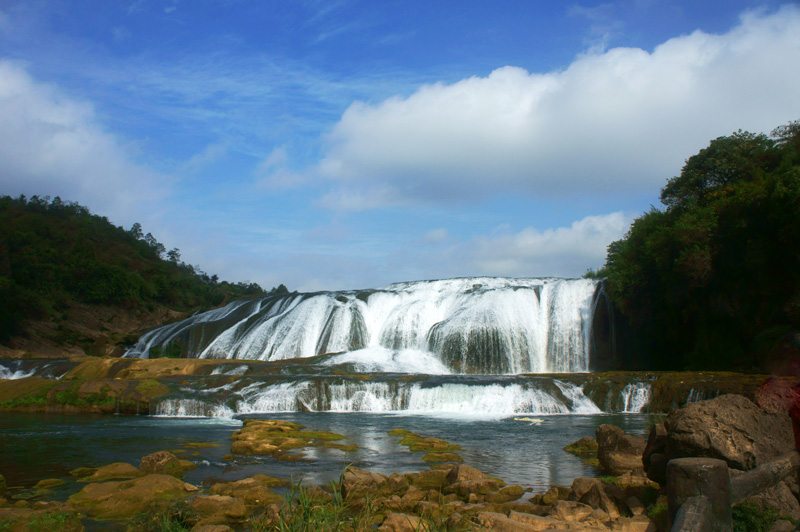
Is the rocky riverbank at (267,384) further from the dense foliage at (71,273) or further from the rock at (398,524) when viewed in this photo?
the dense foliage at (71,273)

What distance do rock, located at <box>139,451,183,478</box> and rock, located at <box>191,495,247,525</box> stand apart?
2.66m

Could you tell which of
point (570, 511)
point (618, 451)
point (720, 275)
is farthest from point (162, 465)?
point (720, 275)

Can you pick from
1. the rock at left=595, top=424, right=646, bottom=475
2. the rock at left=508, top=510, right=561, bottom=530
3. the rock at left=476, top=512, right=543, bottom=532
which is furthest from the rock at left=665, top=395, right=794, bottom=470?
the rock at left=595, top=424, right=646, bottom=475

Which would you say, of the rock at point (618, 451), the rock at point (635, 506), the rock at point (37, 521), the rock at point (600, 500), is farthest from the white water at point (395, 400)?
the rock at point (37, 521)

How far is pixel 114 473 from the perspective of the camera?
30.3 ft

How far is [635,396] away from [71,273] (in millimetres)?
51296

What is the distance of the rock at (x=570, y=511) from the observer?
20.7ft

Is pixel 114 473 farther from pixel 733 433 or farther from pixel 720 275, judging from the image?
pixel 720 275

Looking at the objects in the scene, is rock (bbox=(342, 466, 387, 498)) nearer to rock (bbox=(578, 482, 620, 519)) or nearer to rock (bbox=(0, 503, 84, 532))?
rock (bbox=(578, 482, 620, 519))

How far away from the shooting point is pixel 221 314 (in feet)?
133

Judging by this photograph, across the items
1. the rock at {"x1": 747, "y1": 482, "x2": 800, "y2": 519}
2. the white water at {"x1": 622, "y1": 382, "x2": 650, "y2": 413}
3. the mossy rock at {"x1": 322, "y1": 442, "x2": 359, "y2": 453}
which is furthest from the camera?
the white water at {"x1": 622, "y1": 382, "x2": 650, "y2": 413}

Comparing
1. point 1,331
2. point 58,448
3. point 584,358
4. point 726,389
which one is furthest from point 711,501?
point 1,331

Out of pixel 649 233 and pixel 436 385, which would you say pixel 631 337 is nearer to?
pixel 649 233

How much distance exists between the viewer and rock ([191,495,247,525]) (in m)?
6.73
